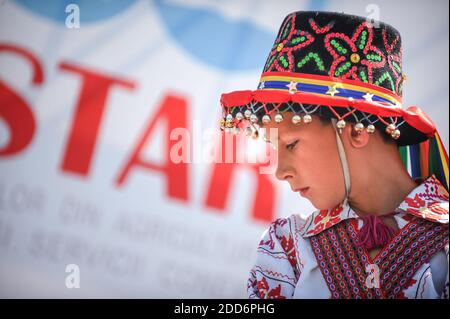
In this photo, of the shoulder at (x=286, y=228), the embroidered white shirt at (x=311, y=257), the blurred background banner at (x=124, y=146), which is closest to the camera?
the embroidered white shirt at (x=311, y=257)

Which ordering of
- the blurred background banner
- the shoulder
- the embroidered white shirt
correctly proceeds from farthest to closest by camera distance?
the blurred background banner, the shoulder, the embroidered white shirt

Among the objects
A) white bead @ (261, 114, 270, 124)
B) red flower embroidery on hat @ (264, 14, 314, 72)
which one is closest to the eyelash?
white bead @ (261, 114, 270, 124)

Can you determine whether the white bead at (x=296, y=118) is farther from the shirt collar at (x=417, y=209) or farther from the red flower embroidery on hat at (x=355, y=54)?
the shirt collar at (x=417, y=209)

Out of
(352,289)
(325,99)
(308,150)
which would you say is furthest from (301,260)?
(325,99)

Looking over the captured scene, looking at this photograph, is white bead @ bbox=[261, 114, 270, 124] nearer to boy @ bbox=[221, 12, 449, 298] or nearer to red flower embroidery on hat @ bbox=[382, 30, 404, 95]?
boy @ bbox=[221, 12, 449, 298]

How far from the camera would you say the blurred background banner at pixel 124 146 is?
132 inches

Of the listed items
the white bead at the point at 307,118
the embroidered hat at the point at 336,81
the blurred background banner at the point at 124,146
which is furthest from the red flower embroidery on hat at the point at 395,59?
the blurred background banner at the point at 124,146

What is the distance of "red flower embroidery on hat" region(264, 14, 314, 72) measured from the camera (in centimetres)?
178

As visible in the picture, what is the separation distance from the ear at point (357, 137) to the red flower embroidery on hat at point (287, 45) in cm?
26

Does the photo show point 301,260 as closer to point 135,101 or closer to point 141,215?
point 141,215

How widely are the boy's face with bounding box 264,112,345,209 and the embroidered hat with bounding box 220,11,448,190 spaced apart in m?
0.04

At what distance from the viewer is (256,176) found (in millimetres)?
3625

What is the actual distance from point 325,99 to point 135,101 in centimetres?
206

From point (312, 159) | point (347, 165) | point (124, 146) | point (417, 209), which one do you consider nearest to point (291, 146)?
point (312, 159)
